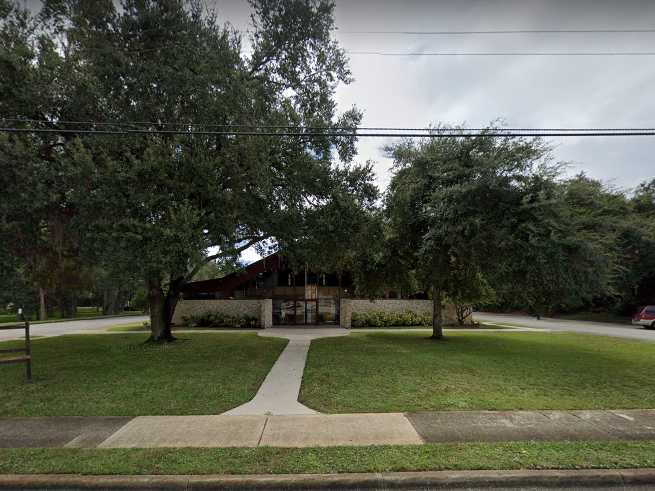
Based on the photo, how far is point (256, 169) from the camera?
11.2m

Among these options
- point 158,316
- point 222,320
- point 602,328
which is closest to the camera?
point 158,316

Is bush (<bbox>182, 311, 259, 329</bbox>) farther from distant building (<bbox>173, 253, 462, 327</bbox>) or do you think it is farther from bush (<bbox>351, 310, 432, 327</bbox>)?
bush (<bbox>351, 310, 432, 327</bbox>)

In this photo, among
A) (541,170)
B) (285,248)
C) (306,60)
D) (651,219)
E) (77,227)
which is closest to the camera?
(77,227)

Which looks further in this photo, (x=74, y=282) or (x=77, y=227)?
(x=74, y=282)

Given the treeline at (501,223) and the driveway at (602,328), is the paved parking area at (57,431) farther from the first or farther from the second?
the driveway at (602,328)

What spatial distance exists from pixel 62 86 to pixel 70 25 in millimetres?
2523

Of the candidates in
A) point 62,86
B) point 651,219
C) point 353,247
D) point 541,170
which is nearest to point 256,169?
point 353,247

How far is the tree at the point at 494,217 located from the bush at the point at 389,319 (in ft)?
32.0

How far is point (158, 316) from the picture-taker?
14789mm

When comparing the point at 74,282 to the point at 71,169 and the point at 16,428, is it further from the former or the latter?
the point at 16,428

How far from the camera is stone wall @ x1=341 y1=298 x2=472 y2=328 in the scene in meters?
23.7

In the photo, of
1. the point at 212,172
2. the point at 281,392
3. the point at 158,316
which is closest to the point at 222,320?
the point at 158,316

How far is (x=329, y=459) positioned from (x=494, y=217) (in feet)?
31.6

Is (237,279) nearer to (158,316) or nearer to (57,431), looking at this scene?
(158,316)
